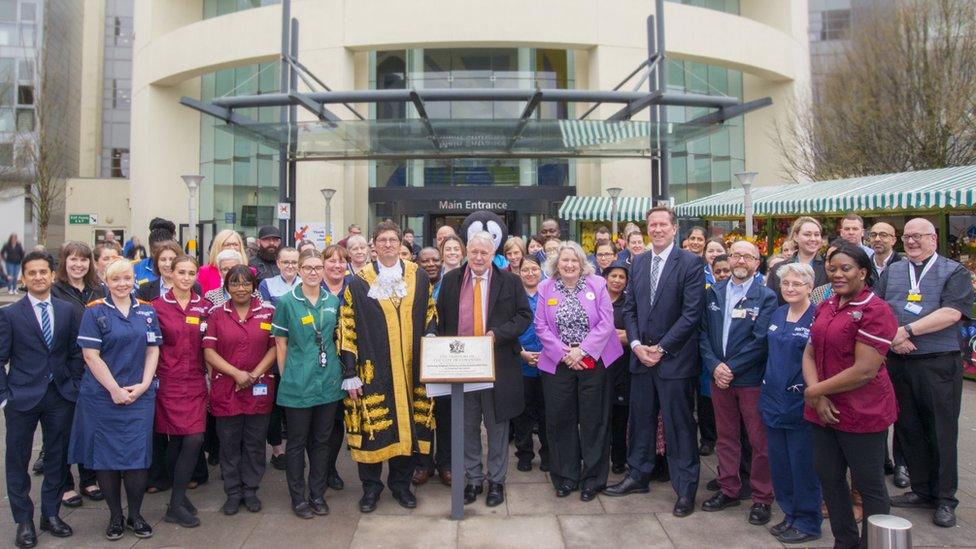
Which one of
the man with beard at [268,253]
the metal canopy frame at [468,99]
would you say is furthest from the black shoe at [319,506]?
the metal canopy frame at [468,99]

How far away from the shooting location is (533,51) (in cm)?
2267

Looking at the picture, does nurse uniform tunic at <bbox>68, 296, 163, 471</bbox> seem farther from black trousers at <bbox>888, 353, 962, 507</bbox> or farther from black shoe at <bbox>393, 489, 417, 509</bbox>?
black trousers at <bbox>888, 353, 962, 507</bbox>

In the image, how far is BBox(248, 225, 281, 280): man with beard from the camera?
613 centimetres

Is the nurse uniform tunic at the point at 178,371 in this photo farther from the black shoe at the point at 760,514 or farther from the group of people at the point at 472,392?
the black shoe at the point at 760,514

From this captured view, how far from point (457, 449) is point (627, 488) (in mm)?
1456

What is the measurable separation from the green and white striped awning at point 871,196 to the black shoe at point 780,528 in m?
7.64

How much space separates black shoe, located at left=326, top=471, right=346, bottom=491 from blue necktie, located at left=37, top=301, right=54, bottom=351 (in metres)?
2.24

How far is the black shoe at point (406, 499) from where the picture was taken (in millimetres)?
4742

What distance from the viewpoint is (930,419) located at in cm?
449

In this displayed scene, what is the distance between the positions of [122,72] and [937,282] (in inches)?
1800

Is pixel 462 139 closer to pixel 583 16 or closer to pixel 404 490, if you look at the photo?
pixel 404 490

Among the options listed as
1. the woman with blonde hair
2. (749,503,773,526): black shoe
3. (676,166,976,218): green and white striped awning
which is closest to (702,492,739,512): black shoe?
(749,503,773,526): black shoe

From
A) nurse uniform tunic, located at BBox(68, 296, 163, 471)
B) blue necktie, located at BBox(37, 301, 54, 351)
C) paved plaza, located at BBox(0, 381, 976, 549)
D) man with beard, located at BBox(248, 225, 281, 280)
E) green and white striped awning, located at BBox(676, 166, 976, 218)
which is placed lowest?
paved plaza, located at BBox(0, 381, 976, 549)

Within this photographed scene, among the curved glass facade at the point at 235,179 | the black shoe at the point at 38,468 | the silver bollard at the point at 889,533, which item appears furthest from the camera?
the curved glass facade at the point at 235,179
